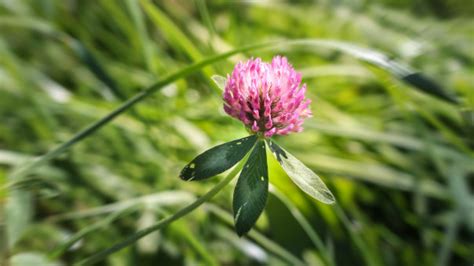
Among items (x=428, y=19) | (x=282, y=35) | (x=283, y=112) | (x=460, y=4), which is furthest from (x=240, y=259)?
(x=460, y=4)

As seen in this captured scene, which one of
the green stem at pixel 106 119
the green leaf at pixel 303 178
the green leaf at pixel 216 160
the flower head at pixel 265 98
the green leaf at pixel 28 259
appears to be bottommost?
the green leaf at pixel 303 178

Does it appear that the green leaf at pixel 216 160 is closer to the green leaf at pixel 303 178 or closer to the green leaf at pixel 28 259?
the green leaf at pixel 303 178

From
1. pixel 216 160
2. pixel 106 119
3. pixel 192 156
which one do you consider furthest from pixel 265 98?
pixel 192 156

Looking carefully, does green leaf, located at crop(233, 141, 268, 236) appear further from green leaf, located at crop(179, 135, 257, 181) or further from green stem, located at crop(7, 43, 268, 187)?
green stem, located at crop(7, 43, 268, 187)

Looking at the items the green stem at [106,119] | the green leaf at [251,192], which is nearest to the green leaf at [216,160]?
the green leaf at [251,192]

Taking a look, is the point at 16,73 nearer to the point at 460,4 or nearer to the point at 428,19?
the point at 428,19

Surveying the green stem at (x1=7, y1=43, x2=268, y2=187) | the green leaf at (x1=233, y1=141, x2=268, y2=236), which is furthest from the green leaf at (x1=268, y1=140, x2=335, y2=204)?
the green stem at (x1=7, y1=43, x2=268, y2=187)
